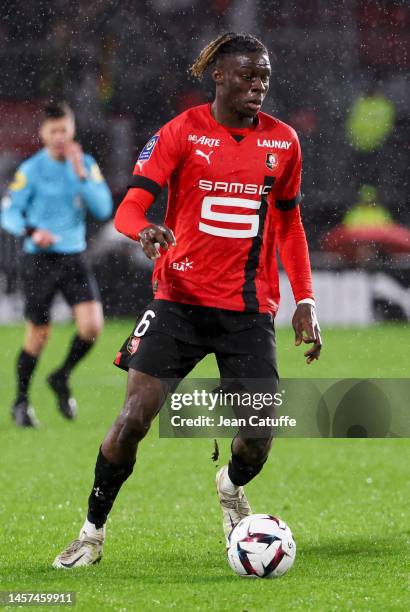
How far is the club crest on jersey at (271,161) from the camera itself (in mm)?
4871

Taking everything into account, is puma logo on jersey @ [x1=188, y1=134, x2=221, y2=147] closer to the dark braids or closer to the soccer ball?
the dark braids

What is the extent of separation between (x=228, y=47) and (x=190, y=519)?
214 cm

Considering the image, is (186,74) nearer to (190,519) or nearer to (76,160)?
(76,160)

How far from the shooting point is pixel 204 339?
4820 millimetres

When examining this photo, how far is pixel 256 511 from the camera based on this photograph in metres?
6.02

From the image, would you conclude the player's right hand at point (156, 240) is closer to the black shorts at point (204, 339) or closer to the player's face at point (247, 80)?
the black shorts at point (204, 339)

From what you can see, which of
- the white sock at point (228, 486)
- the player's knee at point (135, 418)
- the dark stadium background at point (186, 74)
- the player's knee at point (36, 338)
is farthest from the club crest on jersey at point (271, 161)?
the dark stadium background at point (186, 74)

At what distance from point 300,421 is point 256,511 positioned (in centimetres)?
215

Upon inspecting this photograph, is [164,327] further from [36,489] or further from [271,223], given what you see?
[36,489]

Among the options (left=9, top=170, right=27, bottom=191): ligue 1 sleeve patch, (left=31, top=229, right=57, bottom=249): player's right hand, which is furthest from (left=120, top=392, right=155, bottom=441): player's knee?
(left=9, top=170, right=27, bottom=191): ligue 1 sleeve patch

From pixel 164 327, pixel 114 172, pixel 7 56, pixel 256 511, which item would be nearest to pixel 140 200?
pixel 164 327

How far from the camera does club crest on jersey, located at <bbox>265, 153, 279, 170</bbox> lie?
4.87 meters

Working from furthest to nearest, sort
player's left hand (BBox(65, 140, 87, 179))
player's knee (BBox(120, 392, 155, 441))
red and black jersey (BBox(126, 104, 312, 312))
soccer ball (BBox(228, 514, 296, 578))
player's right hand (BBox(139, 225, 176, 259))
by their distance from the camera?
player's left hand (BBox(65, 140, 87, 179)) < red and black jersey (BBox(126, 104, 312, 312)) < player's knee (BBox(120, 392, 155, 441)) < soccer ball (BBox(228, 514, 296, 578)) < player's right hand (BBox(139, 225, 176, 259))

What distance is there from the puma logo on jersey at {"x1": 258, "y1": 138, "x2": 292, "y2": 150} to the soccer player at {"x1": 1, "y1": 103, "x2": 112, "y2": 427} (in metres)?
4.26
